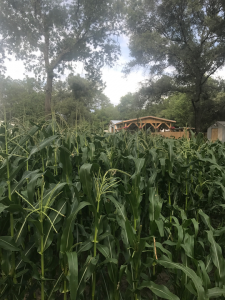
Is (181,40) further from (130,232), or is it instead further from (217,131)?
(130,232)

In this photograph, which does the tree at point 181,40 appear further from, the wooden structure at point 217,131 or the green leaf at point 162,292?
the green leaf at point 162,292

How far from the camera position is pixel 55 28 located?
22.8 meters

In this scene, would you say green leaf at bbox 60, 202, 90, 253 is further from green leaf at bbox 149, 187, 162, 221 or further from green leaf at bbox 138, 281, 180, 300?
green leaf at bbox 149, 187, 162, 221

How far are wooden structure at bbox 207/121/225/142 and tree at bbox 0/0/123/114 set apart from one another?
1716 cm

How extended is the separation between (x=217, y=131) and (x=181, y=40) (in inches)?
462

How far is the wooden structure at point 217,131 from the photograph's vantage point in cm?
2409

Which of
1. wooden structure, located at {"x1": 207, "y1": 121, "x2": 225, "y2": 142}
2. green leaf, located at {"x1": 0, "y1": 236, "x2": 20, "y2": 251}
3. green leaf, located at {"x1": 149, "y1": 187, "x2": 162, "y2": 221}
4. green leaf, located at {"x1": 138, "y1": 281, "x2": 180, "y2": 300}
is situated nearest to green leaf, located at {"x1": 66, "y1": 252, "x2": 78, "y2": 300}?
green leaf, located at {"x1": 0, "y1": 236, "x2": 20, "y2": 251}

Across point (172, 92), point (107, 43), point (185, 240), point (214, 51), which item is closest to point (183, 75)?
point (172, 92)

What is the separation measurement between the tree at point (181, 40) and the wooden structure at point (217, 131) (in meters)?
3.22

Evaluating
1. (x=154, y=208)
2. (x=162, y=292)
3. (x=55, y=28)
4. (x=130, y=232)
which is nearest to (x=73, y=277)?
(x=130, y=232)

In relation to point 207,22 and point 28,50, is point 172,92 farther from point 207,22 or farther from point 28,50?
point 28,50

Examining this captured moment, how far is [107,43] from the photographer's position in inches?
965

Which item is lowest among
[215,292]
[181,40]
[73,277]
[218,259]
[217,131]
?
[215,292]

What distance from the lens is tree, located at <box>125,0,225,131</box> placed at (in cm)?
2147
